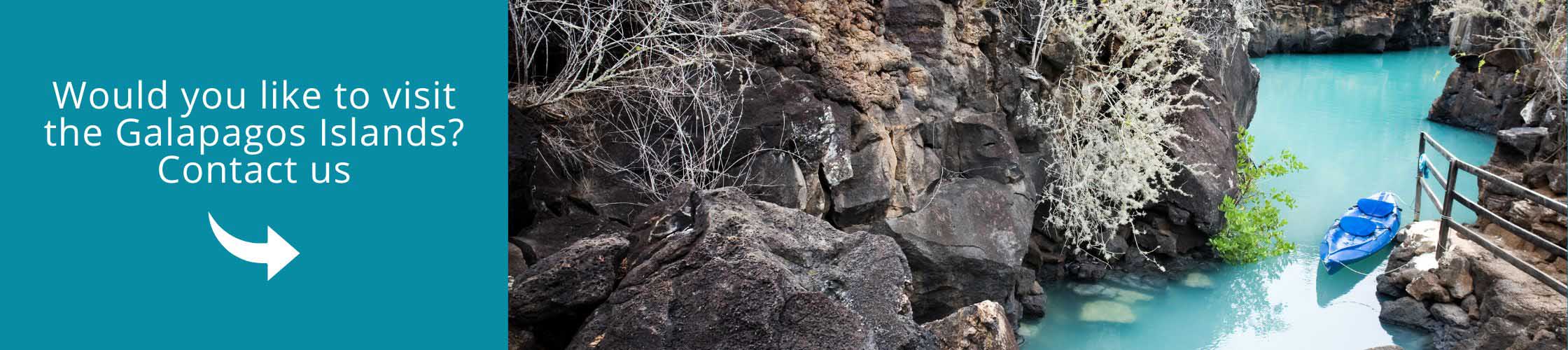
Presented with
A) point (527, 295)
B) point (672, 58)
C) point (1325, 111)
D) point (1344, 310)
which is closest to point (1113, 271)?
point (1344, 310)

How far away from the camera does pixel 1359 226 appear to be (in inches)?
363

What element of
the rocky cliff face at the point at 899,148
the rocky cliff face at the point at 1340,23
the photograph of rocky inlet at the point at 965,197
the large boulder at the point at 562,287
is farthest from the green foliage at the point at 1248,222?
the rocky cliff face at the point at 1340,23

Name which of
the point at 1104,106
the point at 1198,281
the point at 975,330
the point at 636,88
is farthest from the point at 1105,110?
the point at 975,330

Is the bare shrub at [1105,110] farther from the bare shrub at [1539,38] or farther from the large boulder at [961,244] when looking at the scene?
the bare shrub at [1539,38]

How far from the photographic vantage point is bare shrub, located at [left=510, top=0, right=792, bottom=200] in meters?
4.81

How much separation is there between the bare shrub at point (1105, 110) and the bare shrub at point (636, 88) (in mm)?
3138

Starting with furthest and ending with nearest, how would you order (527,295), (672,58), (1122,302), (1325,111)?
(1325,111) < (1122,302) < (672,58) < (527,295)

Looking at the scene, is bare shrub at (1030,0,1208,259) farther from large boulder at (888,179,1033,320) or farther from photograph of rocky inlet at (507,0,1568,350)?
large boulder at (888,179,1033,320)

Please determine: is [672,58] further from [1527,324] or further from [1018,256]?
[1527,324]

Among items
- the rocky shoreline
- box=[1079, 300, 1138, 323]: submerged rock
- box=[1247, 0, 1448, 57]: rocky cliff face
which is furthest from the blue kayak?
box=[1247, 0, 1448, 57]: rocky cliff face

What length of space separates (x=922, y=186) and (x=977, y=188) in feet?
1.50

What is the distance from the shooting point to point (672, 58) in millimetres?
4859

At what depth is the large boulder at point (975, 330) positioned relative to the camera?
120 inches
